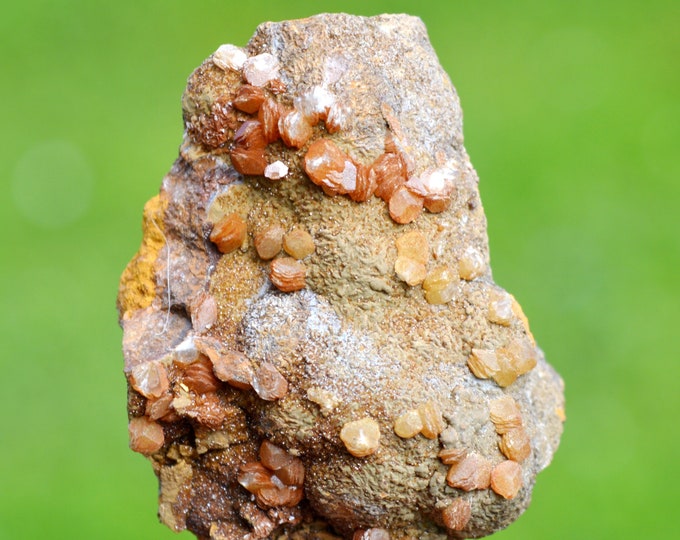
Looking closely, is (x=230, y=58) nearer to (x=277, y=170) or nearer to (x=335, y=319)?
(x=277, y=170)

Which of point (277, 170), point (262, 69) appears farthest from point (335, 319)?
point (262, 69)

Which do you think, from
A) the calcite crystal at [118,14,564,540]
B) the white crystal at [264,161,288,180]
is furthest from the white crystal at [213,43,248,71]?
the white crystal at [264,161,288,180]

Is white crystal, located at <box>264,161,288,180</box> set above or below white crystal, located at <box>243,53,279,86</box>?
below

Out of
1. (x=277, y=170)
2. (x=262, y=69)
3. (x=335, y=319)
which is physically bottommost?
(x=335, y=319)

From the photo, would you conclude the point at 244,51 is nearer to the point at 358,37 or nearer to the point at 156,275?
the point at 358,37

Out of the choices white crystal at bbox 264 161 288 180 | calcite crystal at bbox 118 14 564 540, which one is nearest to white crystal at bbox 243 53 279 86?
calcite crystal at bbox 118 14 564 540

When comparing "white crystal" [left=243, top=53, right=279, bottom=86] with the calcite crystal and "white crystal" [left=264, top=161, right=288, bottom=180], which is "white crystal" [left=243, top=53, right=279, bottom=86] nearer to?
the calcite crystal

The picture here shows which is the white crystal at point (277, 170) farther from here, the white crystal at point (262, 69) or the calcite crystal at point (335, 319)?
the white crystal at point (262, 69)

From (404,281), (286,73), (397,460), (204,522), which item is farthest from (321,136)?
(204,522)

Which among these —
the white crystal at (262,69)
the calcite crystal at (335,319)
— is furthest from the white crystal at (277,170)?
the white crystal at (262,69)
